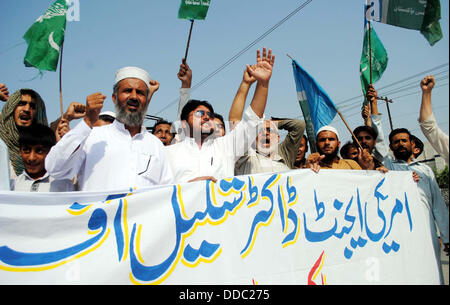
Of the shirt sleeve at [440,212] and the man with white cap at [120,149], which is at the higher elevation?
the man with white cap at [120,149]

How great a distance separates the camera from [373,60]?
4.90 meters

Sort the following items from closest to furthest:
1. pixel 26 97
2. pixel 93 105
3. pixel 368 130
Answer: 1. pixel 93 105
2. pixel 26 97
3. pixel 368 130

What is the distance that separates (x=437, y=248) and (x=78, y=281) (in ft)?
10.3

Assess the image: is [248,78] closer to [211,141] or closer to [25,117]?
[211,141]

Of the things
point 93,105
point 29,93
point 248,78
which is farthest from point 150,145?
point 29,93

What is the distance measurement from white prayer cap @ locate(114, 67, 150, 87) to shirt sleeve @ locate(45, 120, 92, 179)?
2.06 feet

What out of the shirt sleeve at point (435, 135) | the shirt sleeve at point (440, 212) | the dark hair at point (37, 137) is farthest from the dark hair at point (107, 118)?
the shirt sleeve at point (440, 212)

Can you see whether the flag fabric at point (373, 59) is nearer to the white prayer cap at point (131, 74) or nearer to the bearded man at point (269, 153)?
the bearded man at point (269, 153)

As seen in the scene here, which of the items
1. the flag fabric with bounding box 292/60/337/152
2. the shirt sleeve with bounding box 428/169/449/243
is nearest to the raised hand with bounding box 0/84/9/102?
the flag fabric with bounding box 292/60/337/152

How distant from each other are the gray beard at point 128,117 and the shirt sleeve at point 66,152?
39cm

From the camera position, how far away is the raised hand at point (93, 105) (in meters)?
2.44

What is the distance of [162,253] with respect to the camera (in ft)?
7.56

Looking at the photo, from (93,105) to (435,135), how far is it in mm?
2887
